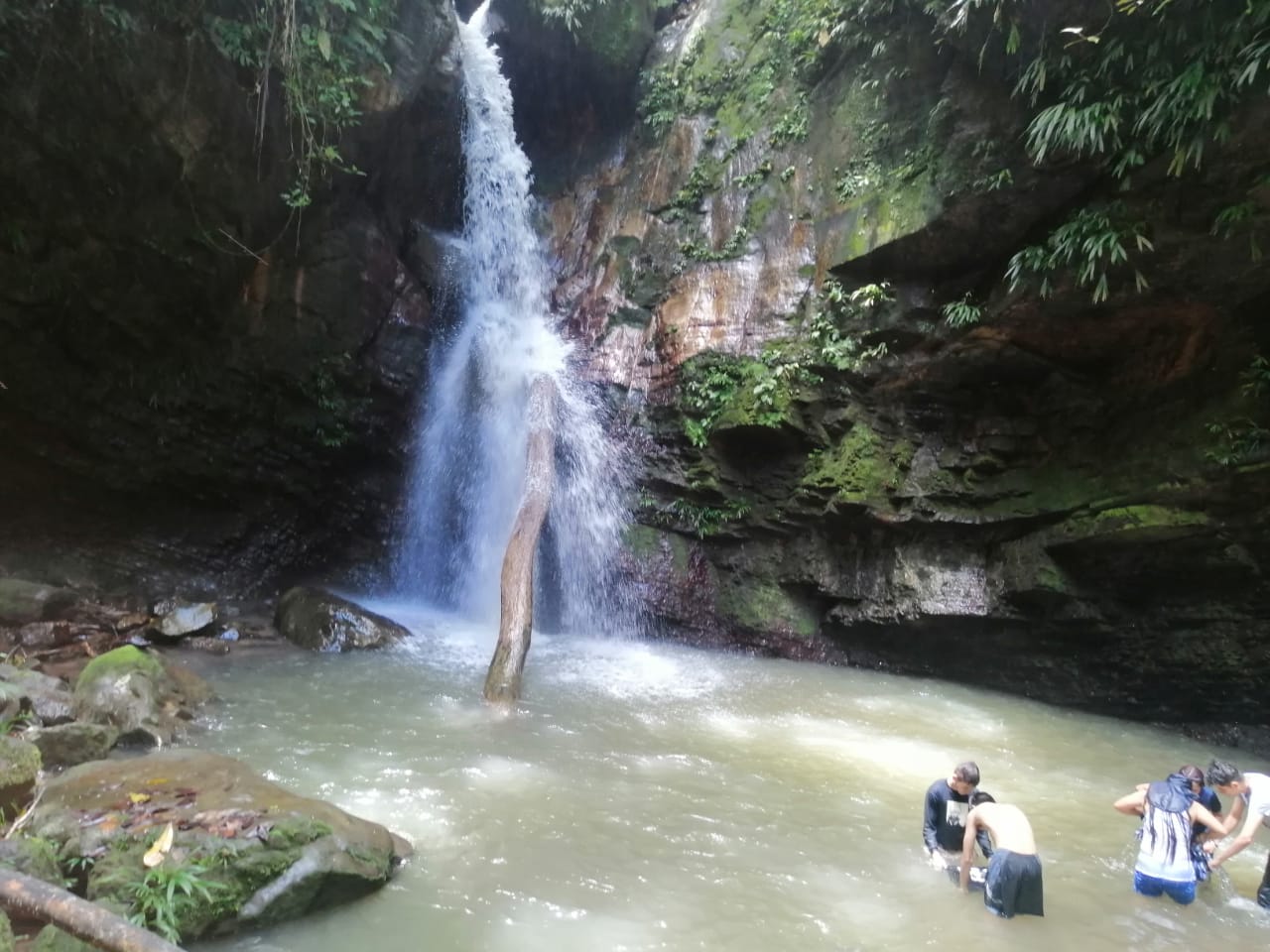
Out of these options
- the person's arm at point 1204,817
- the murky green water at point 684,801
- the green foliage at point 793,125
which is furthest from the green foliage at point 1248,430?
the green foliage at point 793,125

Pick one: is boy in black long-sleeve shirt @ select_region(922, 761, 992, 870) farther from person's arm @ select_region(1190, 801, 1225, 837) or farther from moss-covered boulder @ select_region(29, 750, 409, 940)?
moss-covered boulder @ select_region(29, 750, 409, 940)

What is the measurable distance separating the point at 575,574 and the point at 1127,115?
8.83 metres

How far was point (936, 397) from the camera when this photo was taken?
9.68 m

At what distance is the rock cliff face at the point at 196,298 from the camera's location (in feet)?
27.3

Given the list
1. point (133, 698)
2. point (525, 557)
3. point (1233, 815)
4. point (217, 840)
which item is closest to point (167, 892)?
point (217, 840)

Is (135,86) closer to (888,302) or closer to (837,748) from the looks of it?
(888,302)

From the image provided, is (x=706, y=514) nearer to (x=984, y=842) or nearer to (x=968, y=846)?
(x=984, y=842)

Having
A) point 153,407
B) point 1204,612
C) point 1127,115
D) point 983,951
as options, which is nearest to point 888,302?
point 1127,115

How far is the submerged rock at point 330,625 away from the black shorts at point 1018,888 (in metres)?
7.31

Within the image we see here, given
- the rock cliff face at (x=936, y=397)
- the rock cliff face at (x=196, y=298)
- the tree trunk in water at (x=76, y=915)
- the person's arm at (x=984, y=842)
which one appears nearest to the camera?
the tree trunk in water at (x=76, y=915)

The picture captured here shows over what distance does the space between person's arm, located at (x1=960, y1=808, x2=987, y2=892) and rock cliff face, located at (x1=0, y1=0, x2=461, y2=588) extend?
31.6 feet

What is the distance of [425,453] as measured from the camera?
12.9m

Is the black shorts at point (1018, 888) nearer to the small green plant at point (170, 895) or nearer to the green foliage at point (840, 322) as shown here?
the small green plant at point (170, 895)

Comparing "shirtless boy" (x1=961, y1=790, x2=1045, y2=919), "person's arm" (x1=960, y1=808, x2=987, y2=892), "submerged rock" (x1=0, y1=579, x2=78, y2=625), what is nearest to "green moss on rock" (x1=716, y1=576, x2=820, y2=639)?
"person's arm" (x1=960, y1=808, x2=987, y2=892)
